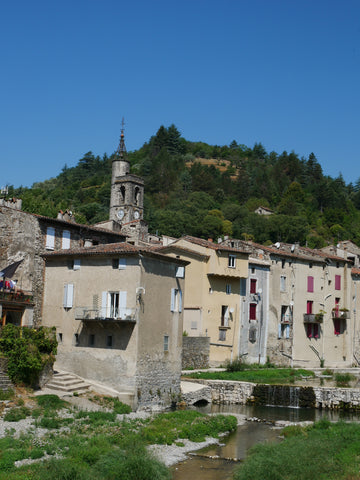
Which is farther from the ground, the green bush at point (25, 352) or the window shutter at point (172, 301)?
the window shutter at point (172, 301)

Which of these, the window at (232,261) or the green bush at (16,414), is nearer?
the green bush at (16,414)

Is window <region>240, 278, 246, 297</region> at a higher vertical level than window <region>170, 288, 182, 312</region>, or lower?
higher

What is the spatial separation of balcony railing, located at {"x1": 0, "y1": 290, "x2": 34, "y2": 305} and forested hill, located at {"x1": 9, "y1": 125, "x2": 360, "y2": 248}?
1492 inches

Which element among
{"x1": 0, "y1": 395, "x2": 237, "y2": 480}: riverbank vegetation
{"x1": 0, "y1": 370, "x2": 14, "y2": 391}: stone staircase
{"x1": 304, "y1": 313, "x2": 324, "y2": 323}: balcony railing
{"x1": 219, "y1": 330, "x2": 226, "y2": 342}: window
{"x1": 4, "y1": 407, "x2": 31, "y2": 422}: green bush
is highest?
{"x1": 304, "y1": 313, "x2": 324, "y2": 323}: balcony railing

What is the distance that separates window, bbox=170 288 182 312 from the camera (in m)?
35.2

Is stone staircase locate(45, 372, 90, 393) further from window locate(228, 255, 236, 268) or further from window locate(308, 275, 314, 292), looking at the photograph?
window locate(308, 275, 314, 292)

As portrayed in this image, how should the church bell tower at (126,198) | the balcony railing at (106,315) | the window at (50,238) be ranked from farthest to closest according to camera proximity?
1. the church bell tower at (126,198)
2. the window at (50,238)
3. the balcony railing at (106,315)

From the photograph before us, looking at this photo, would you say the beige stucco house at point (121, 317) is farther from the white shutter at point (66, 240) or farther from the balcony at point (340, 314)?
the balcony at point (340, 314)

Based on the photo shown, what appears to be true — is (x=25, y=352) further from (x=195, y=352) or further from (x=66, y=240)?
(x=195, y=352)

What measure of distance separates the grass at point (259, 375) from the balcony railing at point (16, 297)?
12.6 m

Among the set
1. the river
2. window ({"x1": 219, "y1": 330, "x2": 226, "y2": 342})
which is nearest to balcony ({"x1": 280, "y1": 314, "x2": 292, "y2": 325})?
window ({"x1": 219, "y1": 330, "x2": 226, "y2": 342})

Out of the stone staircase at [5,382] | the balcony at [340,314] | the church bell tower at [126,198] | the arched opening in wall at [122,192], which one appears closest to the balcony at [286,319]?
the balcony at [340,314]

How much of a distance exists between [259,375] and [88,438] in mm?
22418

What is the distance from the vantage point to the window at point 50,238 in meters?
38.8
